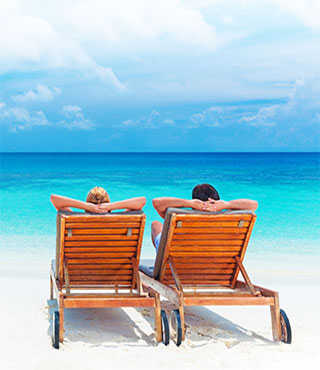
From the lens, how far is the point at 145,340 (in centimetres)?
418

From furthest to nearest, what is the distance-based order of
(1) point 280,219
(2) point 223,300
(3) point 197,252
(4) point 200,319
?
(1) point 280,219, (4) point 200,319, (3) point 197,252, (2) point 223,300

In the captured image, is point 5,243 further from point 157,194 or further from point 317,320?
point 157,194

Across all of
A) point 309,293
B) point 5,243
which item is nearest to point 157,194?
point 5,243

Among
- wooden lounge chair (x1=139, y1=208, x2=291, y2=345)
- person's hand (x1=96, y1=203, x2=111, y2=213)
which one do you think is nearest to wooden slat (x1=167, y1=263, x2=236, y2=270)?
wooden lounge chair (x1=139, y1=208, x2=291, y2=345)

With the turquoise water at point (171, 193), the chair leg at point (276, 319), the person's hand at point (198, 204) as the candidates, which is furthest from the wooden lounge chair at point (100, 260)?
the turquoise water at point (171, 193)

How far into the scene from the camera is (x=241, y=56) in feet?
170

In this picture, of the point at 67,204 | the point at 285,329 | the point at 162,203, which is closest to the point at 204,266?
the point at 162,203

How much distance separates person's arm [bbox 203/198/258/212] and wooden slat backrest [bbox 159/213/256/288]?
0.07 metres

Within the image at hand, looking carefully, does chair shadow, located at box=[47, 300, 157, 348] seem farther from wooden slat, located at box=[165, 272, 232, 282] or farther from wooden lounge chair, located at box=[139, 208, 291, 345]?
wooden slat, located at box=[165, 272, 232, 282]

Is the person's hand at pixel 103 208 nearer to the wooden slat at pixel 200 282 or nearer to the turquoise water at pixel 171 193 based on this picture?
the wooden slat at pixel 200 282

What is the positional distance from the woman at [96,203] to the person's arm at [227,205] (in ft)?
1.44

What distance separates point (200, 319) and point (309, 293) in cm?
174

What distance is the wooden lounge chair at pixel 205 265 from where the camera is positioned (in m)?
4.09

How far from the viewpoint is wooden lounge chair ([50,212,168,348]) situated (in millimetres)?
4062
